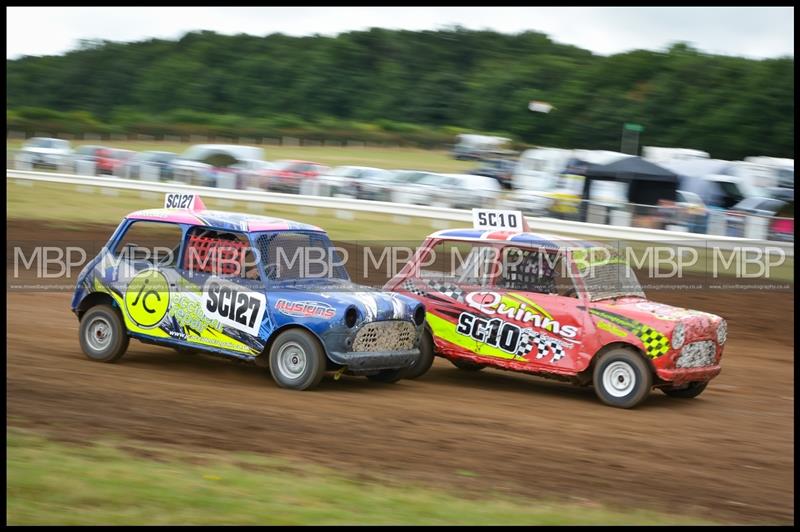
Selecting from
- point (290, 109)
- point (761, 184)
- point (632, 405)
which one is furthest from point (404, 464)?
point (290, 109)

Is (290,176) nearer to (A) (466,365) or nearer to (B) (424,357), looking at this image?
(A) (466,365)

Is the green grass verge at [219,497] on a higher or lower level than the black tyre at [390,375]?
lower

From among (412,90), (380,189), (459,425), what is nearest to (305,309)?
(459,425)

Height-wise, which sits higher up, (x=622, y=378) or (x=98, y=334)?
(x=98, y=334)

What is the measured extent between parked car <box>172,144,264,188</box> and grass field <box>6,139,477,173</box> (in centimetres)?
438

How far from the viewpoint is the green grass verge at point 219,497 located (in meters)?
6.26

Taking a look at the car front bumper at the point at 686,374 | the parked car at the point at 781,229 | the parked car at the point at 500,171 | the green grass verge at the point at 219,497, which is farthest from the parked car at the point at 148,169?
the green grass verge at the point at 219,497

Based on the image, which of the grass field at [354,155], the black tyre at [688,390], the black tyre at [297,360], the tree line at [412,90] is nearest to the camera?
the black tyre at [297,360]

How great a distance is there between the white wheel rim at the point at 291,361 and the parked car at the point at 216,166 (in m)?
18.7

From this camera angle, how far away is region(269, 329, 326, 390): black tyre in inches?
419

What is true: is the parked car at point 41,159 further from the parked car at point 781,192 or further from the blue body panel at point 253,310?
the blue body panel at point 253,310

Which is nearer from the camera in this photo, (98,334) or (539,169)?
(98,334)

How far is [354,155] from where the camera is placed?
47.2 metres

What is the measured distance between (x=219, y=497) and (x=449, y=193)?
Answer: 67.2 ft
